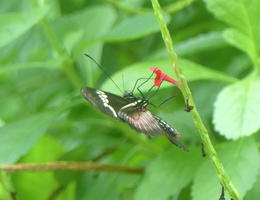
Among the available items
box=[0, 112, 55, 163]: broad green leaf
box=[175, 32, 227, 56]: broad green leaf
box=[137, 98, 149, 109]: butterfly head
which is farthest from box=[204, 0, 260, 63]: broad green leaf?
box=[0, 112, 55, 163]: broad green leaf

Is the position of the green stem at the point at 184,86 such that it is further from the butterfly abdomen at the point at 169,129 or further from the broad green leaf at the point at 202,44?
the broad green leaf at the point at 202,44

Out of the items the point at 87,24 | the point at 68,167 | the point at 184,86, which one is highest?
the point at 184,86

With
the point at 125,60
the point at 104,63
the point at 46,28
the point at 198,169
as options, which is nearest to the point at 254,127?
the point at 198,169

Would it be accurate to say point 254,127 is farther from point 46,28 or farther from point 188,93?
point 46,28

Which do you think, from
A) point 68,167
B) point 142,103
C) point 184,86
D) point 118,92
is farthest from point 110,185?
point 184,86

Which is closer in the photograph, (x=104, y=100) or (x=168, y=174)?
(x=104, y=100)

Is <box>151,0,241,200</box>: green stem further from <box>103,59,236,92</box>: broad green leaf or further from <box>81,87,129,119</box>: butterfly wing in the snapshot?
<box>103,59,236,92</box>: broad green leaf

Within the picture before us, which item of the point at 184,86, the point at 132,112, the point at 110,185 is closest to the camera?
the point at 184,86

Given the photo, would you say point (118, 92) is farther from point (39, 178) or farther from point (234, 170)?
point (39, 178)
